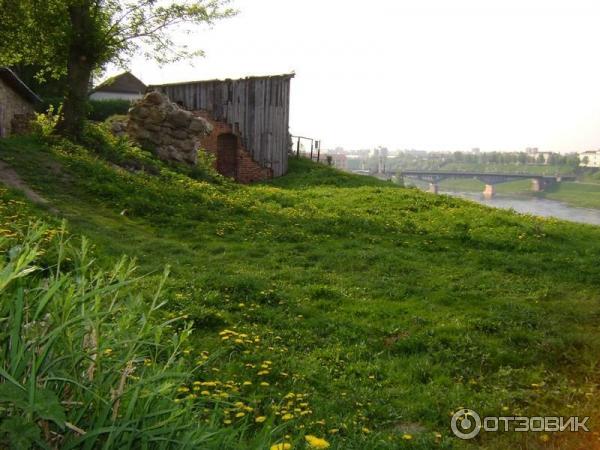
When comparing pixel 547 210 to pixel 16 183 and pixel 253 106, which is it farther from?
pixel 16 183

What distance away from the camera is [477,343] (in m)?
7.69

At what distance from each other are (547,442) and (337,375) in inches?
96.8

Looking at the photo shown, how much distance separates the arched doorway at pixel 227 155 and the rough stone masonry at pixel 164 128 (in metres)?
3.97

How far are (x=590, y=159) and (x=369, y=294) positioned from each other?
131 m

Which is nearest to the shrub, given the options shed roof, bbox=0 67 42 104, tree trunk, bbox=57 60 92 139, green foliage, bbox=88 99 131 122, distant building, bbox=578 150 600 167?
tree trunk, bbox=57 60 92 139

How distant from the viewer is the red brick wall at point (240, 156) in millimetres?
27453

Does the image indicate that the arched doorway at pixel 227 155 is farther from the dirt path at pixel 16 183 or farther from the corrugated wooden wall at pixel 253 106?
the dirt path at pixel 16 183

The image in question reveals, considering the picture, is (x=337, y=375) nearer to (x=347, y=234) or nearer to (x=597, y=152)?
(x=347, y=234)

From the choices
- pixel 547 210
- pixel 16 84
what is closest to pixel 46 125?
pixel 16 84

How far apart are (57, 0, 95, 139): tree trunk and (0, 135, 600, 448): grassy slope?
8.37 feet

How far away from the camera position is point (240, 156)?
28.9m

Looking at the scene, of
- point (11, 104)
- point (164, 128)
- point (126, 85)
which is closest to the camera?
point (164, 128)

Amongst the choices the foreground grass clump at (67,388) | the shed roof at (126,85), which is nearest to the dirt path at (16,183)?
the foreground grass clump at (67,388)

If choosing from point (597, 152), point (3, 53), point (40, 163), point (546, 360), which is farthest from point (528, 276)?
point (597, 152)
